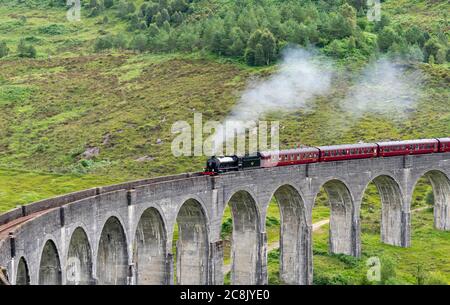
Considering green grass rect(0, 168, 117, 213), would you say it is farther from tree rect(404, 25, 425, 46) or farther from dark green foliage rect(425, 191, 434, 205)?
tree rect(404, 25, 425, 46)

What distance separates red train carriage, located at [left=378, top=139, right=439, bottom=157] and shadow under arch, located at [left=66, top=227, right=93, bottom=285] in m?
32.8

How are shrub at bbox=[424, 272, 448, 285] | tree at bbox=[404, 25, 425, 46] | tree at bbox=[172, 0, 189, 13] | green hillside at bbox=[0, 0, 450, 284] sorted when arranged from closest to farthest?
1. shrub at bbox=[424, 272, 448, 285]
2. green hillside at bbox=[0, 0, 450, 284]
3. tree at bbox=[404, 25, 425, 46]
4. tree at bbox=[172, 0, 189, 13]

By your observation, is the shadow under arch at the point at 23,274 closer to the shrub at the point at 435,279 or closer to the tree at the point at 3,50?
the shrub at the point at 435,279

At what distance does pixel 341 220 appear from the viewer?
7500 centimetres

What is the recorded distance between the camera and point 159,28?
14938cm

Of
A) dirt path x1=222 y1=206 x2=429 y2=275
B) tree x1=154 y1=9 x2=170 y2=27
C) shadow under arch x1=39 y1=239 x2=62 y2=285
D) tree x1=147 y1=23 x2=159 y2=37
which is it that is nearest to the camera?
shadow under arch x1=39 y1=239 x2=62 y2=285

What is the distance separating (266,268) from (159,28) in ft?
291

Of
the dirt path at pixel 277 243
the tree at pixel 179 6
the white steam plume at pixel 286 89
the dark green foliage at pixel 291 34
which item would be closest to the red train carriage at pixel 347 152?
the dirt path at pixel 277 243

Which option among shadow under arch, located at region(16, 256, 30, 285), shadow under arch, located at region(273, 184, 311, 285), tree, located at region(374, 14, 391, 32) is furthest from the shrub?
tree, located at region(374, 14, 391, 32)

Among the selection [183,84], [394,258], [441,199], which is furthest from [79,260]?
[183,84]

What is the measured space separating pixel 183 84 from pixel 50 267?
73.7 meters

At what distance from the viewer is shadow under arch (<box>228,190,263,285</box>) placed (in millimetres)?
66188

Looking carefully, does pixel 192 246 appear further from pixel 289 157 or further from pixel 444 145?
pixel 444 145

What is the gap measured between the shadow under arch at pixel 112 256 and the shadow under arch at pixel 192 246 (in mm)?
7199
